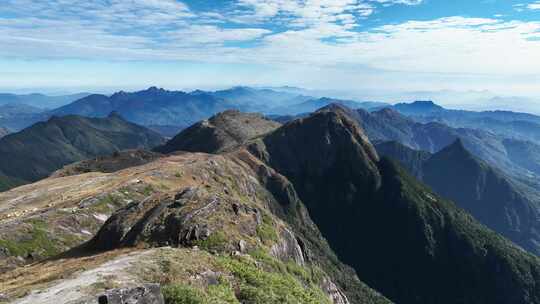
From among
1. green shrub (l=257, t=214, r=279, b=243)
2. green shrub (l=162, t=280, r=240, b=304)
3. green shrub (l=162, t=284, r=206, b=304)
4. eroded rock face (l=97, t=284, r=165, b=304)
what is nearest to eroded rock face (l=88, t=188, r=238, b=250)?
green shrub (l=257, t=214, r=279, b=243)

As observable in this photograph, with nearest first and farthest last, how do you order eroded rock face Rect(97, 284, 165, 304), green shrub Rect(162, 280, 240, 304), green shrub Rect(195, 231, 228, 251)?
eroded rock face Rect(97, 284, 165, 304), green shrub Rect(162, 280, 240, 304), green shrub Rect(195, 231, 228, 251)

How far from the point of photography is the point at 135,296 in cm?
3444

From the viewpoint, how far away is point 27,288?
40438 mm

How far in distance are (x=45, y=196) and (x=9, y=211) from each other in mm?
16685

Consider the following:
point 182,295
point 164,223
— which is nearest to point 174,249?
point 164,223

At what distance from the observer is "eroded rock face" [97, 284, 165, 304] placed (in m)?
33.2

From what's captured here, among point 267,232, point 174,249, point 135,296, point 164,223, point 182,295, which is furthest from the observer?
→ point 267,232

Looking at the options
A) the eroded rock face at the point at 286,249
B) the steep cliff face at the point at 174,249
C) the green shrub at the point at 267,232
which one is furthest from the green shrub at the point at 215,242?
the eroded rock face at the point at 286,249

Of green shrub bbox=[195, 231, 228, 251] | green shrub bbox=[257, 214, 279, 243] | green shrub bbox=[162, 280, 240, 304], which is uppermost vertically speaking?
green shrub bbox=[162, 280, 240, 304]

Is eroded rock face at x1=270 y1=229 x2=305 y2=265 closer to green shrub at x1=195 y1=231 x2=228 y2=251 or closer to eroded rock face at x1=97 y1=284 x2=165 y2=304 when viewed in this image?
green shrub at x1=195 y1=231 x2=228 y2=251

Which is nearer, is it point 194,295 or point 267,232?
point 194,295

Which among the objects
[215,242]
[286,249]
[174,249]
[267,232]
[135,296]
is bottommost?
[286,249]

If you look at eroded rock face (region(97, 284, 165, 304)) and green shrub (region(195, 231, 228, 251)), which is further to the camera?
green shrub (region(195, 231, 228, 251))

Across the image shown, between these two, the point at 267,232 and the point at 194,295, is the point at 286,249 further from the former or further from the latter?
the point at 194,295
